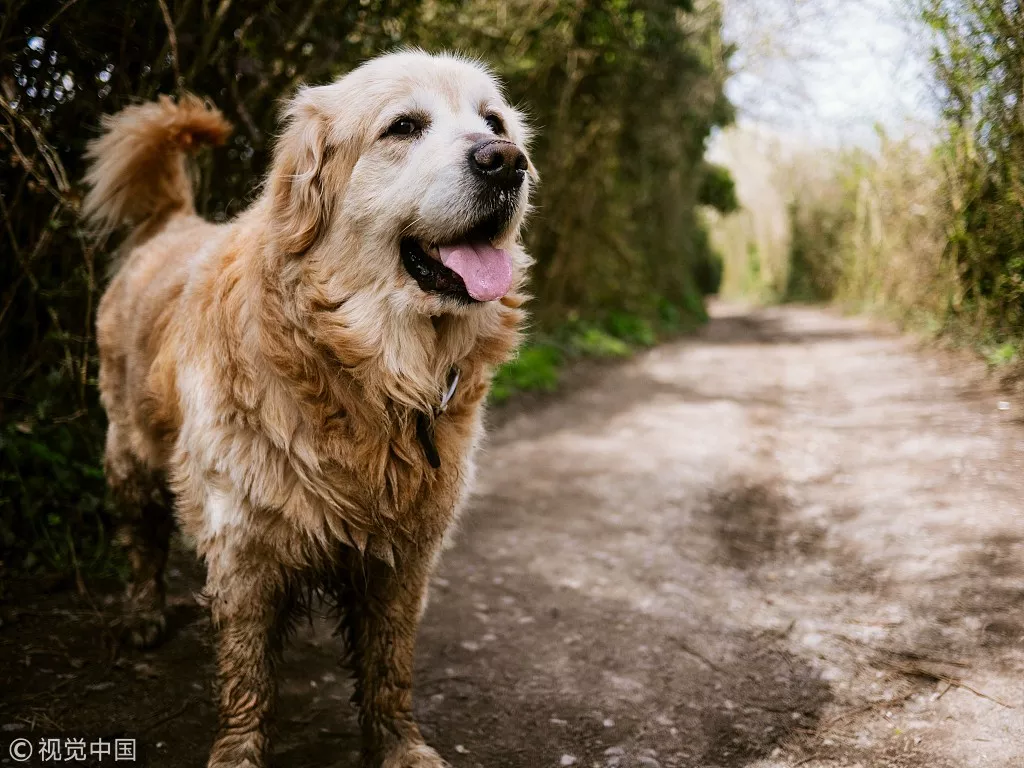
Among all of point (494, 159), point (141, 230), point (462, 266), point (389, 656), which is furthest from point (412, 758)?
point (141, 230)

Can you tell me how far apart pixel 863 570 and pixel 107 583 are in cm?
350

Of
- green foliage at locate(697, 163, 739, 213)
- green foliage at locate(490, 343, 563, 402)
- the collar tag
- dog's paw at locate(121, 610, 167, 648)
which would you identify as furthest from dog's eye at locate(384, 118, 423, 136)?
green foliage at locate(697, 163, 739, 213)

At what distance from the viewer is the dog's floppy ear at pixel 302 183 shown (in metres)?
2.30

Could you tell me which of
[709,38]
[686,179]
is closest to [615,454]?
[709,38]

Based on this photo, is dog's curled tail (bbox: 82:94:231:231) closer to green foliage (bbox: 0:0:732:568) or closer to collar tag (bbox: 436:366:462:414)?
green foliage (bbox: 0:0:732:568)

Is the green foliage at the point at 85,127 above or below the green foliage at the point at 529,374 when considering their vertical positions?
above

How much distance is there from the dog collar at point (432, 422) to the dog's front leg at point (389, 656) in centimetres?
33

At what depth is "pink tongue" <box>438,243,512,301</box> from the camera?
224 centimetres

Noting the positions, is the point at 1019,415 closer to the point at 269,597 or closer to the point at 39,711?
the point at 269,597

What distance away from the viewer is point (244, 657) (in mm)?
2299

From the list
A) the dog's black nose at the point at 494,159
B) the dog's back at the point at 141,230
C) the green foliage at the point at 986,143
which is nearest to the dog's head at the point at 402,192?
the dog's black nose at the point at 494,159

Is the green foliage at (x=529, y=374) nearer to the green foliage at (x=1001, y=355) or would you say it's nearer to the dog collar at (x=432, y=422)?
the green foliage at (x=1001, y=355)

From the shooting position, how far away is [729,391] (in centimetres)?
833

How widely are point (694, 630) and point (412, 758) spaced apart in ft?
4.59
